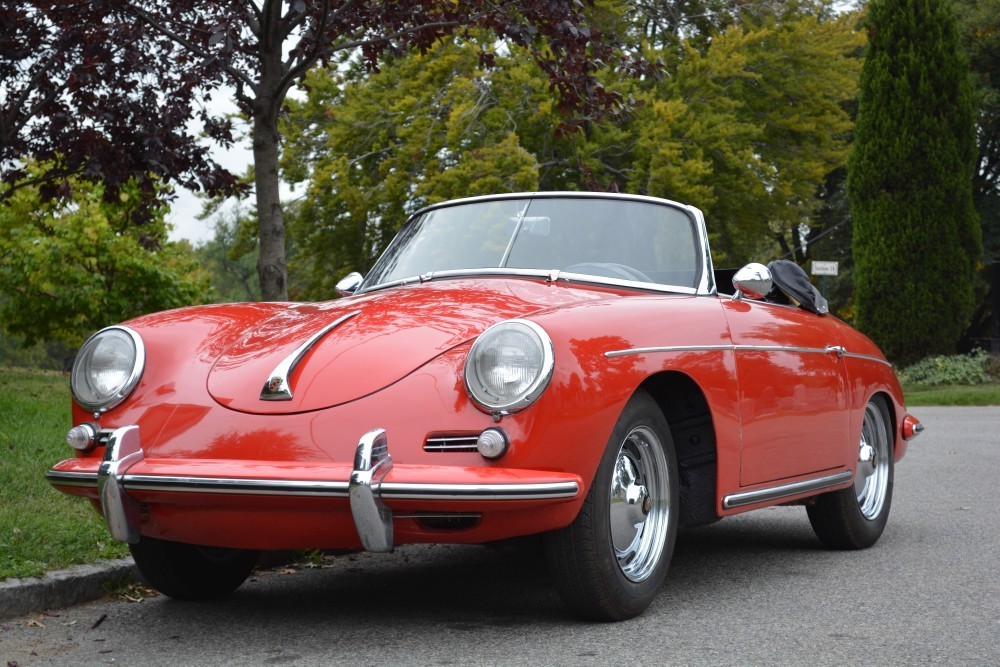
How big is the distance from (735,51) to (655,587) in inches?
793

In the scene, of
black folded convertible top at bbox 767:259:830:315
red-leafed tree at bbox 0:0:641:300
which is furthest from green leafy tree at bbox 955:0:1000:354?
black folded convertible top at bbox 767:259:830:315

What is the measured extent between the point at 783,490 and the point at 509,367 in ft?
5.42

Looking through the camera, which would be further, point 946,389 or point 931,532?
point 946,389

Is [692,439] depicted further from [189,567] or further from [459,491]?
[189,567]

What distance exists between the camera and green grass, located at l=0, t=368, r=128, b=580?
4.50 meters

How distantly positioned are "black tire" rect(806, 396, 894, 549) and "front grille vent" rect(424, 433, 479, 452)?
253cm

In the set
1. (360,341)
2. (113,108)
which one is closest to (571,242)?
(360,341)

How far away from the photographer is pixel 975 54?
28516 millimetres

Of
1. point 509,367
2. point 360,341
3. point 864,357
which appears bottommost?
point 864,357

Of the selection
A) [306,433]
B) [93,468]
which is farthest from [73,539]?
[306,433]

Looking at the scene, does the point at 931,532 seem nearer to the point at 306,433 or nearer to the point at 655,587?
the point at 655,587

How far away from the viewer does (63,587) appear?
14.1ft

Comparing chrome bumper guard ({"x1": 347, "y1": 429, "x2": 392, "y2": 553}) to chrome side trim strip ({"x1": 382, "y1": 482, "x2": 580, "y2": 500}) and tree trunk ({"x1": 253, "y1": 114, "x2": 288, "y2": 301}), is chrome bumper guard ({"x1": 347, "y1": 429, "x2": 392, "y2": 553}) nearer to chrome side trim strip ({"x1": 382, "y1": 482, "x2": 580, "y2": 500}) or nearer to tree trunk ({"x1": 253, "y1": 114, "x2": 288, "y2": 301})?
chrome side trim strip ({"x1": 382, "y1": 482, "x2": 580, "y2": 500})

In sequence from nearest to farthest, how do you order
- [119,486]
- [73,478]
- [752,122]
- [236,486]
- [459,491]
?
1. [459,491]
2. [236,486]
3. [119,486]
4. [73,478]
5. [752,122]
